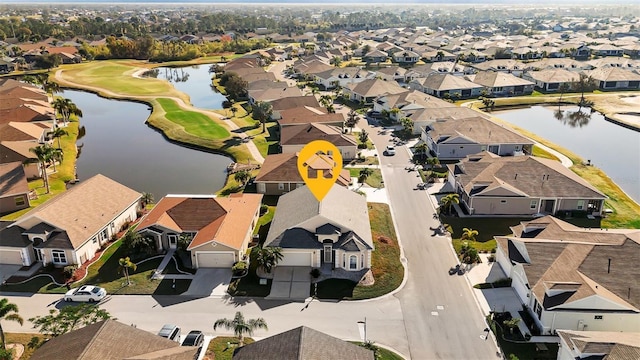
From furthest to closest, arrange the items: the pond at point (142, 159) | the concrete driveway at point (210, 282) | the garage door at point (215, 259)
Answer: the pond at point (142, 159) < the garage door at point (215, 259) < the concrete driveway at point (210, 282)

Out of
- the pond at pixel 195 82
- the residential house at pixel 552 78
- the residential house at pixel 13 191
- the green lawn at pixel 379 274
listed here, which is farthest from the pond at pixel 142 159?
the residential house at pixel 552 78

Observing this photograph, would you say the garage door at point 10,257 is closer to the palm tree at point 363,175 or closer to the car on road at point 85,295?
the car on road at point 85,295

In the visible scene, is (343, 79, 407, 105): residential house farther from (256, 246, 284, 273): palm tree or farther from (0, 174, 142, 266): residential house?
(256, 246, 284, 273): palm tree

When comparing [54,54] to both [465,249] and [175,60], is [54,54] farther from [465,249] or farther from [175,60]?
[465,249]

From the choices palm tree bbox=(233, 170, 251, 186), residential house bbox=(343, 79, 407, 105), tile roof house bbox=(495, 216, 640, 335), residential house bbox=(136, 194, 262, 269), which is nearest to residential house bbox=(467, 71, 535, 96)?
residential house bbox=(343, 79, 407, 105)

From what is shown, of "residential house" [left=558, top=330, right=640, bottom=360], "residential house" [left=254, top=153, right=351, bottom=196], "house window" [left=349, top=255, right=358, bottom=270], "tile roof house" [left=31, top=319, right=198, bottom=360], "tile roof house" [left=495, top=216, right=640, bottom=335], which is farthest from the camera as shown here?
"residential house" [left=254, top=153, right=351, bottom=196]

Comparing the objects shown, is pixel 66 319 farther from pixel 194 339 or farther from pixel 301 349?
pixel 301 349

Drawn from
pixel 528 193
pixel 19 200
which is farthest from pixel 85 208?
pixel 528 193
